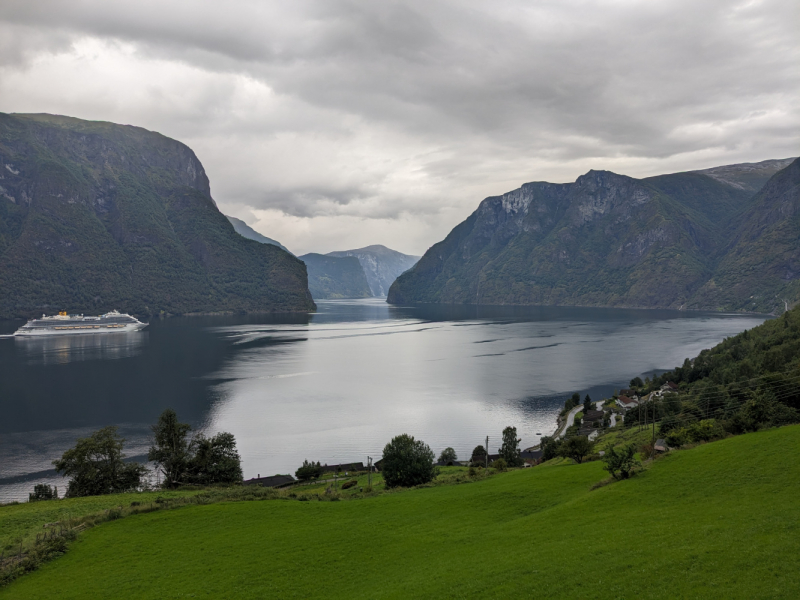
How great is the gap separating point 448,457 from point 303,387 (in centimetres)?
4168

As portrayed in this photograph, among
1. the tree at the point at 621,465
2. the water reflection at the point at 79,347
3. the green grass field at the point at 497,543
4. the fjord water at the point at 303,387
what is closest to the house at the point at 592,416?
the fjord water at the point at 303,387

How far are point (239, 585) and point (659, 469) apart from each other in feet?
62.5

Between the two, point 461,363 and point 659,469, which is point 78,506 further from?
point 461,363

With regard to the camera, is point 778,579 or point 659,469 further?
point 659,469

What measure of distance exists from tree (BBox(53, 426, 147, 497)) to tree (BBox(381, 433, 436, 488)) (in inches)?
782

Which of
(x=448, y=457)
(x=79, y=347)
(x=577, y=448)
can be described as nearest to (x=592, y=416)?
A: (x=448, y=457)

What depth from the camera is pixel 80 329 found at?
17375 cm

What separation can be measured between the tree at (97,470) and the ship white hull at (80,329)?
472 feet

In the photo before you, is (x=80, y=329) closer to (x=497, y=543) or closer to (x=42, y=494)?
(x=42, y=494)

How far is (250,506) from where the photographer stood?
2700cm

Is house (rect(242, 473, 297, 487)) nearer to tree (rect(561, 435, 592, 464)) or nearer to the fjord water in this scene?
the fjord water

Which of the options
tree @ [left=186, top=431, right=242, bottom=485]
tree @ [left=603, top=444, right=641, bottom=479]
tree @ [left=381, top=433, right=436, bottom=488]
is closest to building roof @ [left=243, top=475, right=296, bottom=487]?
tree @ [left=186, top=431, right=242, bottom=485]

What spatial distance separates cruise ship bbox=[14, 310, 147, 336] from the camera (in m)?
159

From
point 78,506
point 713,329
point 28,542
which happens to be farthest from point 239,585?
point 713,329
